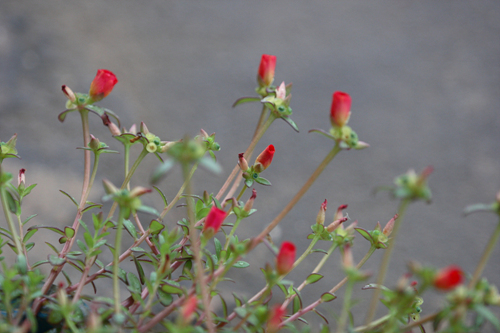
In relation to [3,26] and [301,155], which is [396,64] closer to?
[301,155]

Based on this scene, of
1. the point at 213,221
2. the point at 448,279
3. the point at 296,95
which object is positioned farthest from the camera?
the point at 296,95

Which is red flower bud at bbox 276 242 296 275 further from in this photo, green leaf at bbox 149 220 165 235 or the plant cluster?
green leaf at bbox 149 220 165 235

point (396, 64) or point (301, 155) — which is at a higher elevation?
point (396, 64)

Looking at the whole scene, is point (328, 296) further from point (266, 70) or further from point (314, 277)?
point (266, 70)

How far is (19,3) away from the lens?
1.19 m

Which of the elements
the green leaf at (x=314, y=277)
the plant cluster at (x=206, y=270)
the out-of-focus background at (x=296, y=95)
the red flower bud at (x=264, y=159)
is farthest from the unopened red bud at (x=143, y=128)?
the out-of-focus background at (x=296, y=95)

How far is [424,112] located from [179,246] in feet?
2.87

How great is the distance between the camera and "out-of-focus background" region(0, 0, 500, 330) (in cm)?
90

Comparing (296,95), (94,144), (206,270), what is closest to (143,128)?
(94,144)

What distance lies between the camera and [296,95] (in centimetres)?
112

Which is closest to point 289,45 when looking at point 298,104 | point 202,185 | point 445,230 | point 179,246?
point 298,104

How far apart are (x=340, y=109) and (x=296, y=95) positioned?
0.81 meters

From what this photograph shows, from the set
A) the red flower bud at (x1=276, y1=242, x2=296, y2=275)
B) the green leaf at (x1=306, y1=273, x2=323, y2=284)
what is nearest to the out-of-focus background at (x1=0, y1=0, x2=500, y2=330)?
the green leaf at (x1=306, y1=273, x2=323, y2=284)

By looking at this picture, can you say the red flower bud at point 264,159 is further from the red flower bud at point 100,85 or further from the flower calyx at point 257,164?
the red flower bud at point 100,85
